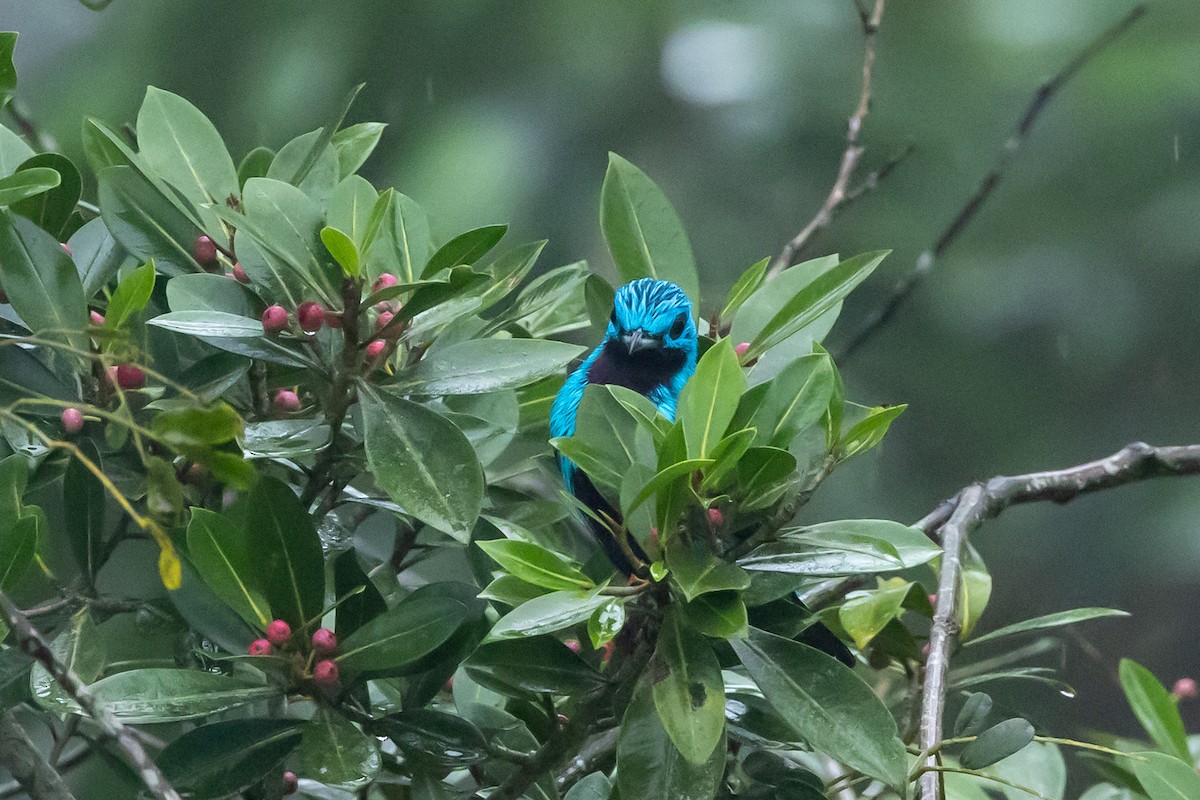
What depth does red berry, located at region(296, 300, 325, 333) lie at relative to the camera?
1.04 m

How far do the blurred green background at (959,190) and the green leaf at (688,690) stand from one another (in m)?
3.00

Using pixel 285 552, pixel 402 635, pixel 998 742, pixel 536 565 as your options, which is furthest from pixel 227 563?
pixel 998 742

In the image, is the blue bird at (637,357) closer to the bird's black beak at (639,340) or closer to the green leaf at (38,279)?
the bird's black beak at (639,340)

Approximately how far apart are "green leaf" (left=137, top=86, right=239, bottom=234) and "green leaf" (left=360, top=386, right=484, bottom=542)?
30 centimetres

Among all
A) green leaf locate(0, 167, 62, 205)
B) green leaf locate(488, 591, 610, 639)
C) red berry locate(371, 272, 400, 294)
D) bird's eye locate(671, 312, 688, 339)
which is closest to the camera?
green leaf locate(488, 591, 610, 639)

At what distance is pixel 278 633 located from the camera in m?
1.03

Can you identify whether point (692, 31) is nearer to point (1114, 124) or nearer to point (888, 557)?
point (1114, 124)

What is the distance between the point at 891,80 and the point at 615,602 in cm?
395

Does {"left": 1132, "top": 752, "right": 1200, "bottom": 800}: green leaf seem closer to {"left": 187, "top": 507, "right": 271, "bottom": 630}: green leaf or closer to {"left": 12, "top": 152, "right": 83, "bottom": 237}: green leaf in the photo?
{"left": 187, "top": 507, "right": 271, "bottom": 630}: green leaf

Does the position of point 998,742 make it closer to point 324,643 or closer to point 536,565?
point 536,565

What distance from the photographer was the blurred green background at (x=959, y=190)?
4.16 m

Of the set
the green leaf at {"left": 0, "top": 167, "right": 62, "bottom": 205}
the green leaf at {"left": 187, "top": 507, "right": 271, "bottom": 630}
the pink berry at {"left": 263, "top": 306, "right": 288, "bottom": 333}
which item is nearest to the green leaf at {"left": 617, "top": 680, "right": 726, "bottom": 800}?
the green leaf at {"left": 187, "top": 507, "right": 271, "bottom": 630}

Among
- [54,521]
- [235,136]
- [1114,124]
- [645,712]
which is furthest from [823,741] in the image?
[1114,124]

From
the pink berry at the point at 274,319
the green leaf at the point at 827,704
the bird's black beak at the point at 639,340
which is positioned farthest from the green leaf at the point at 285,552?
the bird's black beak at the point at 639,340
